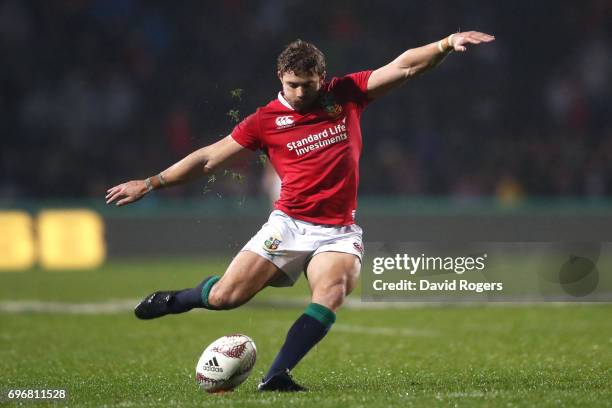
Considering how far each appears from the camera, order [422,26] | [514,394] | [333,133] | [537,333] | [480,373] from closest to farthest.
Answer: [514,394] → [333,133] → [480,373] → [537,333] → [422,26]

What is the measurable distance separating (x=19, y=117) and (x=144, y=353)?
40.9ft

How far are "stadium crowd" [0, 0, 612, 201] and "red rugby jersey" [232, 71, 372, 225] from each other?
40.2ft

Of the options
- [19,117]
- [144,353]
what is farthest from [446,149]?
[144,353]

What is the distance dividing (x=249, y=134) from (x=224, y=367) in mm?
1496

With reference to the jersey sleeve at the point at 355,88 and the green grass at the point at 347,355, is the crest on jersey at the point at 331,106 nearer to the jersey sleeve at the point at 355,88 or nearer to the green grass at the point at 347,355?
the jersey sleeve at the point at 355,88

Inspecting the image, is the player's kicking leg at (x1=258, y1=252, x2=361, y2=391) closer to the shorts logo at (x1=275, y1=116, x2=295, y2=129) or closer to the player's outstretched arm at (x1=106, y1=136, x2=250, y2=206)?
the shorts logo at (x1=275, y1=116, x2=295, y2=129)

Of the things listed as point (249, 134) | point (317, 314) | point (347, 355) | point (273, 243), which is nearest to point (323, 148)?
point (249, 134)

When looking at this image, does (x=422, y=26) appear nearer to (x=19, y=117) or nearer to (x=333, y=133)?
(x=19, y=117)

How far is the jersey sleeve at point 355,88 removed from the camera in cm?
682

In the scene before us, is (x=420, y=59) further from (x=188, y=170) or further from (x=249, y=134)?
(x=188, y=170)

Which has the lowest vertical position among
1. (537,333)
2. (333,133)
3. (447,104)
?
(537,333)

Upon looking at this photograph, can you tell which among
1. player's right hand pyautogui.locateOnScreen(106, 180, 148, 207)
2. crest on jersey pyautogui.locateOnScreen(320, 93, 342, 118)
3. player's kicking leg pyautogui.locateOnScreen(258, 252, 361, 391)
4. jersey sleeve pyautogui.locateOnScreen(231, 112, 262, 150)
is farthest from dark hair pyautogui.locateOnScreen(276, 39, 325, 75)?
player's right hand pyautogui.locateOnScreen(106, 180, 148, 207)

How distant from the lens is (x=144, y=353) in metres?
9.47

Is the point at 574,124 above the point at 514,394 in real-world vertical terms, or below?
above
